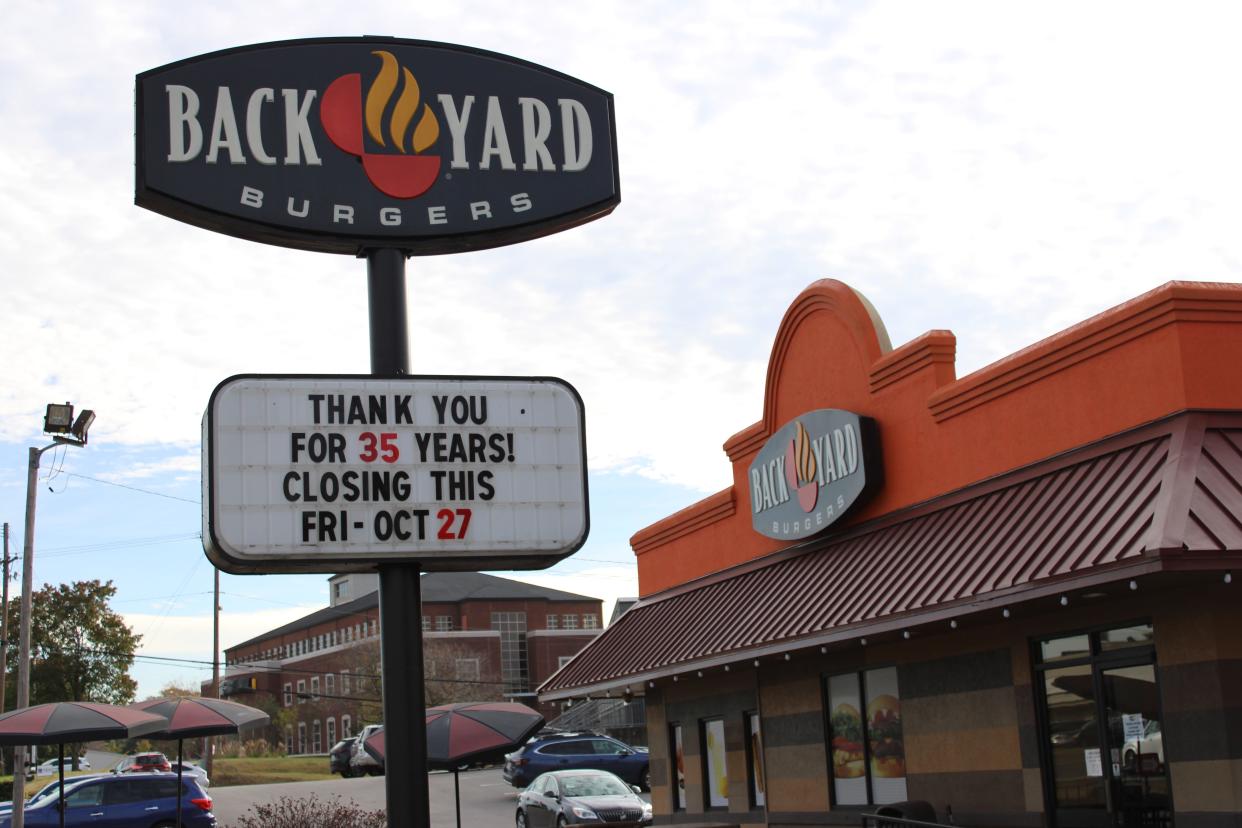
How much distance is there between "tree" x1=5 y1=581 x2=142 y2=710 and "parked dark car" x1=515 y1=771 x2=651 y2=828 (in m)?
48.9

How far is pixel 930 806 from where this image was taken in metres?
14.3

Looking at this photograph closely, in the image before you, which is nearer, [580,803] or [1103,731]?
[1103,731]

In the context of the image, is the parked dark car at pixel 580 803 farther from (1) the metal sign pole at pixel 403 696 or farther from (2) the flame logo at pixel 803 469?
(1) the metal sign pole at pixel 403 696

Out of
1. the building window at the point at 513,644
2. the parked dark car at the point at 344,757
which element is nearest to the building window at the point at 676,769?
the parked dark car at the point at 344,757

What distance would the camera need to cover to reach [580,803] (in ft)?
84.4

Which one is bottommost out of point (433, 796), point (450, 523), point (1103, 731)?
point (433, 796)

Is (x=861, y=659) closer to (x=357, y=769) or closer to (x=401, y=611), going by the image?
(x=401, y=611)

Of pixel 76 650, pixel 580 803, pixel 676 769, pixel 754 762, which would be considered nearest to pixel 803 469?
pixel 754 762

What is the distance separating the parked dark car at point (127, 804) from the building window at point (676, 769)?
34.5ft

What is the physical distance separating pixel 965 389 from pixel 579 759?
79.8 ft

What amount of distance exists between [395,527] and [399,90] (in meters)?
2.64

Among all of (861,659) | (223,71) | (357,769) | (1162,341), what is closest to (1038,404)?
(1162,341)

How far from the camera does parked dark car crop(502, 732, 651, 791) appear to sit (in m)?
36.3

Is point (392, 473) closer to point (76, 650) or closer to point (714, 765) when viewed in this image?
point (714, 765)
